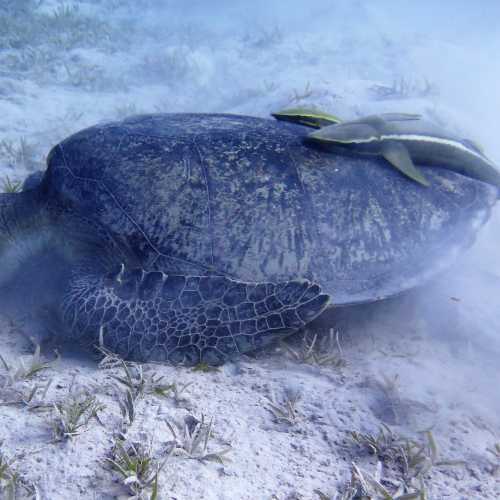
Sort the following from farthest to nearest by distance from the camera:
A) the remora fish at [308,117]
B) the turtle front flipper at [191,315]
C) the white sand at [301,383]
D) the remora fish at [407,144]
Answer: the remora fish at [308,117] → the remora fish at [407,144] → the turtle front flipper at [191,315] → the white sand at [301,383]

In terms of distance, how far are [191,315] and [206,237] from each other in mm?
396

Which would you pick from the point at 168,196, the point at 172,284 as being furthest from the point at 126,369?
the point at 168,196

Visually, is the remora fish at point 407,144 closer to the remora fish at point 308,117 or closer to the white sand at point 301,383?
the remora fish at point 308,117

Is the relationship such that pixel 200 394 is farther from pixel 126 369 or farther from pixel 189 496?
pixel 189 496

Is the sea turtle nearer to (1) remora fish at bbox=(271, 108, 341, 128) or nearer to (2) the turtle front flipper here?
(2) the turtle front flipper

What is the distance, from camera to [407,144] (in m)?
2.31

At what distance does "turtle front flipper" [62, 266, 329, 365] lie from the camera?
1.84 meters

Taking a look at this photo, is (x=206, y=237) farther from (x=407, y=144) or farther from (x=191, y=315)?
(x=407, y=144)

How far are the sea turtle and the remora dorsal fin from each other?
5 cm

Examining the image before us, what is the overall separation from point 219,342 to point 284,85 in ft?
14.8

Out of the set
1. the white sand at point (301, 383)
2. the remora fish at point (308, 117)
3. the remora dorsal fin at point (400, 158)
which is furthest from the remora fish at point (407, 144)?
the white sand at point (301, 383)

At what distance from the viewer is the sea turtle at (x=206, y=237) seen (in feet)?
6.21

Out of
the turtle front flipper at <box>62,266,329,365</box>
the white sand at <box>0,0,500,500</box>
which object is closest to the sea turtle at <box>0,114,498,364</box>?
the turtle front flipper at <box>62,266,329,365</box>

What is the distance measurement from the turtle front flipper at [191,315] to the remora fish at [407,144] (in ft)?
2.79
